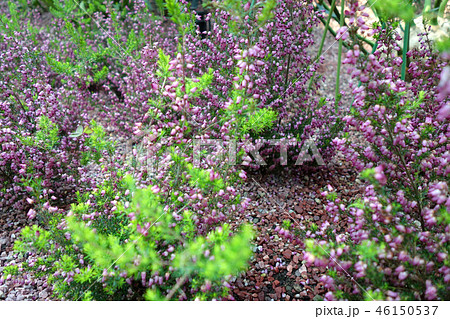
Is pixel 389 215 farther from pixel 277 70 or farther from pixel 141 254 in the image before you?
pixel 277 70

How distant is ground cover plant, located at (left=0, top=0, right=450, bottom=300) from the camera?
1.42 metres

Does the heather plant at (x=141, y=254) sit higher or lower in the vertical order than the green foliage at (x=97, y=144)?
lower

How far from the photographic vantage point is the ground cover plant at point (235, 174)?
1.42 m

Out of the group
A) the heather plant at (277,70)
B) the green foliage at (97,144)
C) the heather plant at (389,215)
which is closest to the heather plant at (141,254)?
the green foliage at (97,144)

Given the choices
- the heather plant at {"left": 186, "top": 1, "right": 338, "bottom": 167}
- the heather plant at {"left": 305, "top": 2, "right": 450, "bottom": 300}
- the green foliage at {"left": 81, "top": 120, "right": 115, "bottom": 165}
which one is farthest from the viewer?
the heather plant at {"left": 186, "top": 1, "right": 338, "bottom": 167}

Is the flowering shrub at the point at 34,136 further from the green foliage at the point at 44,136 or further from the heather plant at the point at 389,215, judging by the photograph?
the heather plant at the point at 389,215

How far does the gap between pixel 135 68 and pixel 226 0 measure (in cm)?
179

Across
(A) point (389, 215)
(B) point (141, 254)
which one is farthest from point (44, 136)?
(A) point (389, 215)

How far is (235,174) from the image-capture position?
1.84 m

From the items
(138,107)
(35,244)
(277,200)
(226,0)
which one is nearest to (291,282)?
(277,200)
